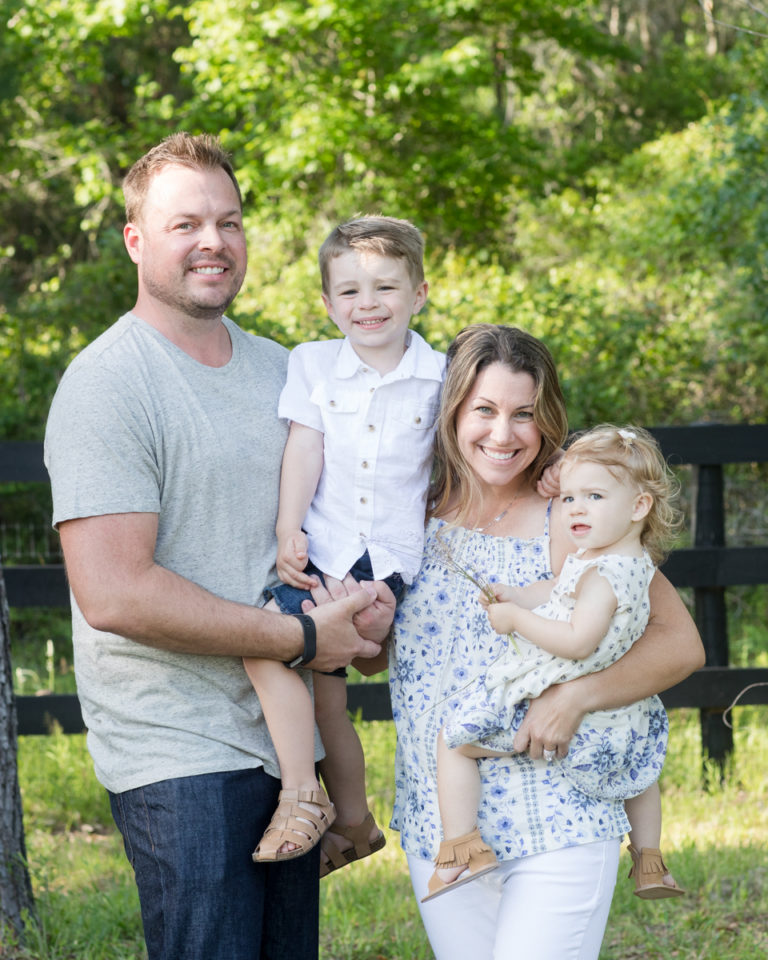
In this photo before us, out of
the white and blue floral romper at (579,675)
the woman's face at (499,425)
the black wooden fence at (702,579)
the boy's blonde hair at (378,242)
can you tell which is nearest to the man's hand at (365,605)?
the white and blue floral romper at (579,675)

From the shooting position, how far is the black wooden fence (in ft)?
14.8

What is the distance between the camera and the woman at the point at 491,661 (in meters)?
2.19

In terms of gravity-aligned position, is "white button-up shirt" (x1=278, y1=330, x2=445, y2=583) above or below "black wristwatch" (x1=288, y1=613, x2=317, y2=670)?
above

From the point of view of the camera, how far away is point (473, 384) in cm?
240

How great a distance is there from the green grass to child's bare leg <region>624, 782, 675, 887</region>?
4.19ft

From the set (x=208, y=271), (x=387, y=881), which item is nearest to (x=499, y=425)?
(x=208, y=271)

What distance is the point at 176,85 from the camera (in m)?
14.8

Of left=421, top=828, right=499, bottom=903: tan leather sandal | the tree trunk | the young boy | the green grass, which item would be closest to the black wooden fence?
the green grass

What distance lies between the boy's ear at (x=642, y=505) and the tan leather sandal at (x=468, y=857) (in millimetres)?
715

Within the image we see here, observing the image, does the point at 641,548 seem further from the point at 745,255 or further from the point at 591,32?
the point at 591,32

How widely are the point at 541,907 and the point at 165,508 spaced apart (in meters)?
1.09

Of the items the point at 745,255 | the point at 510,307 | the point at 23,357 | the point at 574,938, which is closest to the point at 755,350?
the point at 745,255

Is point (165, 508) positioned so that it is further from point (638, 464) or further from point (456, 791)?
point (638, 464)

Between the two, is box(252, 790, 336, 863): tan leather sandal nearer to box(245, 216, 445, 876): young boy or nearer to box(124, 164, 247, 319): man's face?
box(245, 216, 445, 876): young boy
